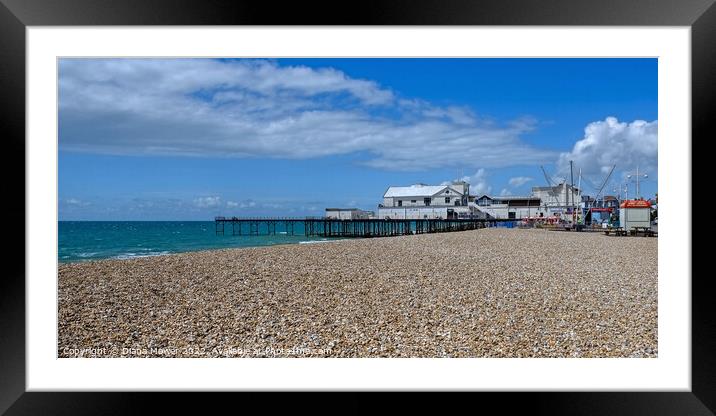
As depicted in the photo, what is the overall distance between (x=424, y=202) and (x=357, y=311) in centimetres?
2458

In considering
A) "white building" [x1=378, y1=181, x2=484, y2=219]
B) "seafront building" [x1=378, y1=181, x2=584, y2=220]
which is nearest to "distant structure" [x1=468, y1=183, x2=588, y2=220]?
"seafront building" [x1=378, y1=181, x2=584, y2=220]

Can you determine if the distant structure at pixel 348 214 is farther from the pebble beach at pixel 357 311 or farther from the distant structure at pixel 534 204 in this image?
the pebble beach at pixel 357 311

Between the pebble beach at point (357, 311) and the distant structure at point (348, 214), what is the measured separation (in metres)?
23.5

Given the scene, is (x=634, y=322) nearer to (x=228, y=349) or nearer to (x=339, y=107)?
(x=228, y=349)

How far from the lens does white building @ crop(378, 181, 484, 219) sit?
28.3m

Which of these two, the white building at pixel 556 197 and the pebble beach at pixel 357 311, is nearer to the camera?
the pebble beach at pixel 357 311

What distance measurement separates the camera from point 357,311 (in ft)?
13.4

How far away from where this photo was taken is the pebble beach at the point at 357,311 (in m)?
3.31

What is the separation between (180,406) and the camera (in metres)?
2.16

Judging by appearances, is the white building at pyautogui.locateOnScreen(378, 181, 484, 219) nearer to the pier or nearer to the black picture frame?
the pier

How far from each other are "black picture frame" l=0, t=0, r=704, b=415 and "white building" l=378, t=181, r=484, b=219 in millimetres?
26049

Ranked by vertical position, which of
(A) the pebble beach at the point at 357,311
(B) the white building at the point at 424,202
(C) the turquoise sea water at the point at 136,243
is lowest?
(C) the turquoise sea water at the point at 136,243
